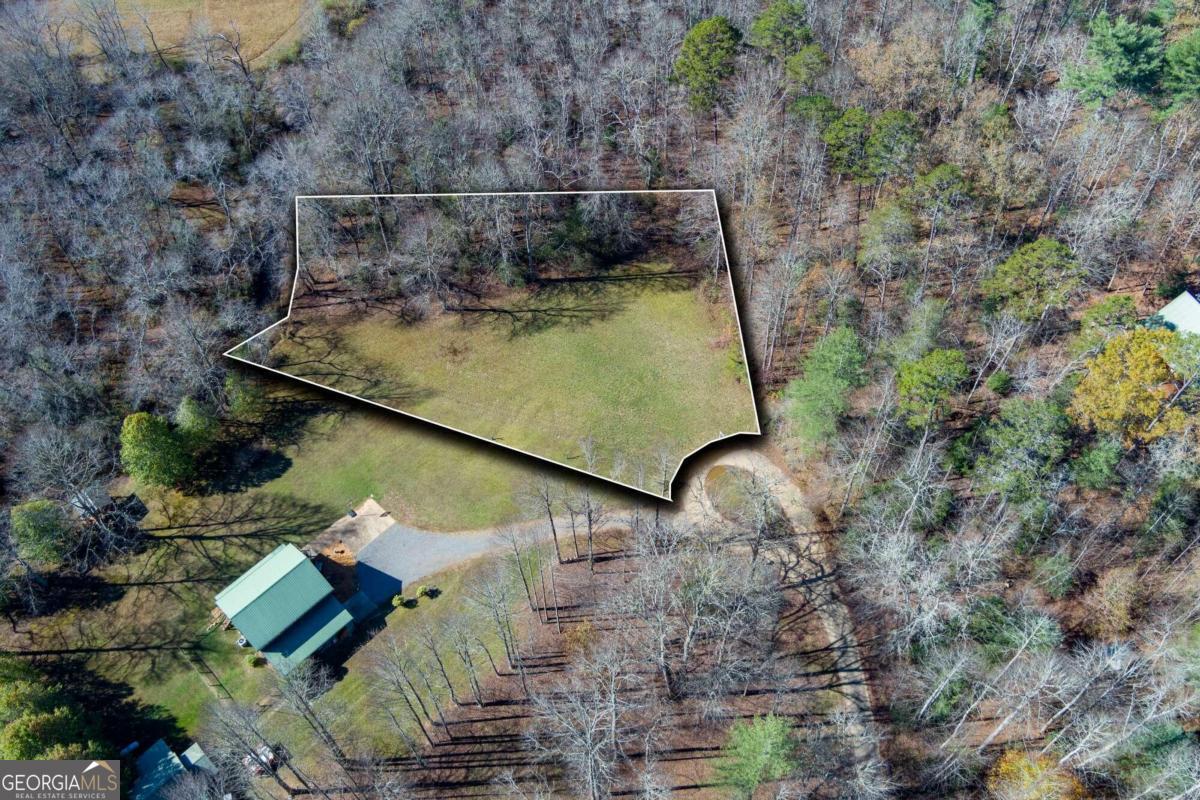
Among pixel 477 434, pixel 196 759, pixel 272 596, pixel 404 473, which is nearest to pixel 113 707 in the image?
pixel 196 759

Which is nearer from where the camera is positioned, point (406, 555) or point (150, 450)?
point (406, 555)

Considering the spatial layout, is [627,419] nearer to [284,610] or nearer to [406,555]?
[406,555]

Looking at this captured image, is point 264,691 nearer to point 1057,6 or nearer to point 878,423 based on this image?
point 878,423

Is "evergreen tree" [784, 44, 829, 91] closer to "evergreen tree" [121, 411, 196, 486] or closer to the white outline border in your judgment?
Result: the white outline border

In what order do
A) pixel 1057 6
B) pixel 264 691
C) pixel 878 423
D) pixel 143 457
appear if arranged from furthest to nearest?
1. pixel 1057 6
2. pixel 143 457
3. pixel 878 423
4. pixel 264 691

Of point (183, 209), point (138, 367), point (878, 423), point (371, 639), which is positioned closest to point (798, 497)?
point (878, 423)

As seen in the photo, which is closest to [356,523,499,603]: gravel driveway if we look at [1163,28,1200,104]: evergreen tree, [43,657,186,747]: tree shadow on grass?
[43,657,186,747]: tree shadow on grass

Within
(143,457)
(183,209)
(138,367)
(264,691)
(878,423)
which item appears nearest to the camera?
(264,691)
